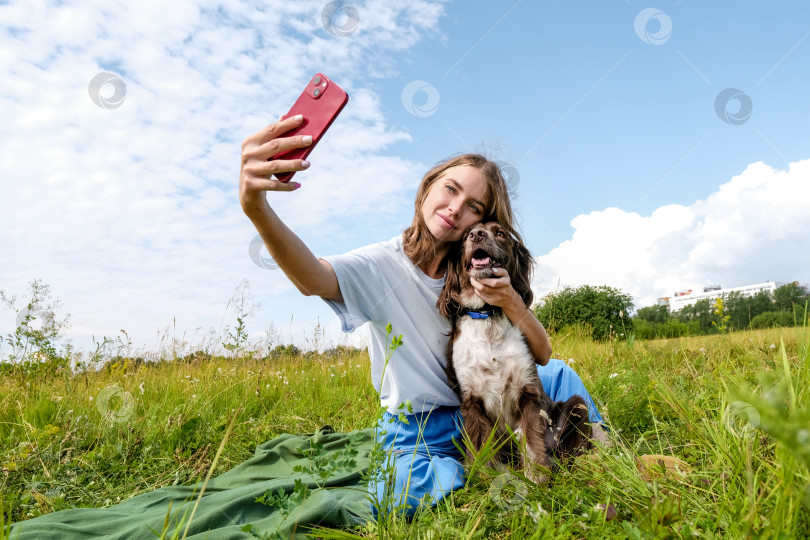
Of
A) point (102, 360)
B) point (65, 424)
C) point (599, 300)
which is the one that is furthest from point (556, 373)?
point (599, 300)

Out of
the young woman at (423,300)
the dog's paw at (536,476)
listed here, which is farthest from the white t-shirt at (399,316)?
the dog's paw at (536,476)

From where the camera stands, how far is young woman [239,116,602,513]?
296cm

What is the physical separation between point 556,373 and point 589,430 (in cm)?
92

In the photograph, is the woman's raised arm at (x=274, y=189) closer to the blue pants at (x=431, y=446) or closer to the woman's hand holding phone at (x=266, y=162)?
the woman's hand holding phone at (x=266, y=162)

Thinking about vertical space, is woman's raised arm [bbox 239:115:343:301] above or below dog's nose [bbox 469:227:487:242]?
below

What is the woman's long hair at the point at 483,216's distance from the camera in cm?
348

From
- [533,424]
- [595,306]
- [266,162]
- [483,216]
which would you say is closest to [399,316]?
[483,216]

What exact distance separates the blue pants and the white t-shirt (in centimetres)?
14

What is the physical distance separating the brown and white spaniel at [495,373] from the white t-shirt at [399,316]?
158mm

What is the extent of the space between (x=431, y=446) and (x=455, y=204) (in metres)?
1.55

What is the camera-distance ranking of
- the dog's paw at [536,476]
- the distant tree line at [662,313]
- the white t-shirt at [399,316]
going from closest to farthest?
the dog's paw at [536,476], the white t-shirt at [399,316], the distant tree line at [662,313]

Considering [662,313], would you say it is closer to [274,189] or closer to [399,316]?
[399,316]

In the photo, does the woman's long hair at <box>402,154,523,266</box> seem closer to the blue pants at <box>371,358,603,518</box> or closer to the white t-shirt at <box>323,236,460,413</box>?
the white t-shirt at <box>323,236,460,413</box>

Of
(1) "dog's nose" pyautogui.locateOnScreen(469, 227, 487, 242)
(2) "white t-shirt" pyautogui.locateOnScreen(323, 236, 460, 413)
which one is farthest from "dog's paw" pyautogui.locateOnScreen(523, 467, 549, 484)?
(1) "dog's nose" pyautogui.locateOnScreen(469, 227, 487, 242)
